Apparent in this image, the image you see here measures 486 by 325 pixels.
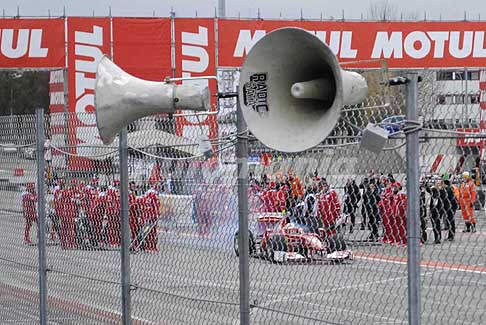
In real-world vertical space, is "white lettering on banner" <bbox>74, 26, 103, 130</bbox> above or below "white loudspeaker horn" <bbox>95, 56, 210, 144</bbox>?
above

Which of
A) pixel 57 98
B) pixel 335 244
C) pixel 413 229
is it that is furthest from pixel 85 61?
pixel 413 229

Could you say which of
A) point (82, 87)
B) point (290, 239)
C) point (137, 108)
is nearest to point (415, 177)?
point (290, 239)

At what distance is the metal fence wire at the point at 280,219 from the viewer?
347 centimetres

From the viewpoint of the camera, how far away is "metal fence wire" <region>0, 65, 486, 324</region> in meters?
3.47

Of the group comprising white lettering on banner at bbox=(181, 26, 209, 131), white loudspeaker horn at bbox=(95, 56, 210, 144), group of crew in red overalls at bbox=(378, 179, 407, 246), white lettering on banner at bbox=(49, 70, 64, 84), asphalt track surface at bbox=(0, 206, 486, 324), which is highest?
white lettering on banner at bbox=(181, 26, 209, 131)

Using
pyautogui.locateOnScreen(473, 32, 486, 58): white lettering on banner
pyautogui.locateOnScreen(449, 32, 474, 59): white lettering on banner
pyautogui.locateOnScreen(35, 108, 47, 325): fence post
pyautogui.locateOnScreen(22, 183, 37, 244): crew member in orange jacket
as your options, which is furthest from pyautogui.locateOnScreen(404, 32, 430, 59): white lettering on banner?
pyautogui.locateOnScreen(35, 108, 47, 325): fence post

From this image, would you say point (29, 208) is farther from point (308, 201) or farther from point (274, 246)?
point (308, 201)

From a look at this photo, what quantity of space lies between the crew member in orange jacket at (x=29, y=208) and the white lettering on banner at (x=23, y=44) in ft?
65.3

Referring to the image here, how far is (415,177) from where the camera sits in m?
3.43

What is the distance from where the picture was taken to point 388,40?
28281 mm

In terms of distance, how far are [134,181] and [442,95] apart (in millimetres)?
2610

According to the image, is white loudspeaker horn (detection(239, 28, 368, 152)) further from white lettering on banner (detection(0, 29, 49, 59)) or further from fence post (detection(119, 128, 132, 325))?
white lettering on banner (detection(0, 29, 49, 59))

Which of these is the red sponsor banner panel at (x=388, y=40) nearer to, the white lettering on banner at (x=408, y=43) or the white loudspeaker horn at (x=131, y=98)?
the white lettering on banner at (x=408, y=43)

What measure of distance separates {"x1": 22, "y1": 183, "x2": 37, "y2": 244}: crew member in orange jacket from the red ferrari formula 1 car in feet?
11.4
